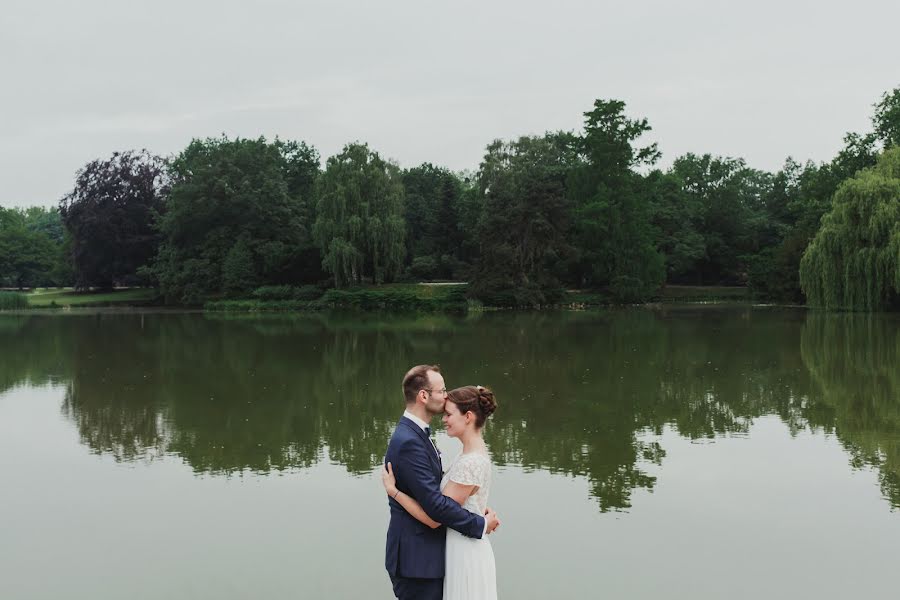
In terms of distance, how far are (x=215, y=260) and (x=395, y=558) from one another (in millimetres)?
56098

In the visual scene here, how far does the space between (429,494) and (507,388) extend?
12.6 meters

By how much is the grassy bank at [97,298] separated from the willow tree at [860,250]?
4526cm

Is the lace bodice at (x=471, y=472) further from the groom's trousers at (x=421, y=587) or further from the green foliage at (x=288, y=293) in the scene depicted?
the green foliage at (x=288, y=293)

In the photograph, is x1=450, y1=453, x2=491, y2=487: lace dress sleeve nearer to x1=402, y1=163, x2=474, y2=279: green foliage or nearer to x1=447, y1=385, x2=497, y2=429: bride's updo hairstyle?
x1=447, y1=385, x2=497, y2=429: bride's updo hairstyle

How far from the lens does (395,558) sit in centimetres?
391

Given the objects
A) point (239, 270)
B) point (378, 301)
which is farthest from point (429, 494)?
point (239, 270)

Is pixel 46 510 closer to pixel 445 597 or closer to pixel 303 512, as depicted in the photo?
pixel 303 512

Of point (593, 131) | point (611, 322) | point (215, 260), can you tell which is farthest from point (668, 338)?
point (215, 260)

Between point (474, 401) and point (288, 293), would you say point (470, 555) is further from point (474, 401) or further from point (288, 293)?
point (288, 293)

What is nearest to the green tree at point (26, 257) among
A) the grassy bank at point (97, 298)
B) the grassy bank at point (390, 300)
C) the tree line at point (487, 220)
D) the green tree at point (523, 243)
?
the tree line at point (487, 220)

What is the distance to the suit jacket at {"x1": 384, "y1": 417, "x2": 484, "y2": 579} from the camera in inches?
146

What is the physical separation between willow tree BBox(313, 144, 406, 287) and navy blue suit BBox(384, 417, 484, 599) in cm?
4638

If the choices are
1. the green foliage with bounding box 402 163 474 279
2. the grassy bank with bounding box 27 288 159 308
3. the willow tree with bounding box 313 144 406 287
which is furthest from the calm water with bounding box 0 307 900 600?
the grassy bank with bounding box 27 288 159 308

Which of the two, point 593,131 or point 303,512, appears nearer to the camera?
point 303,512
